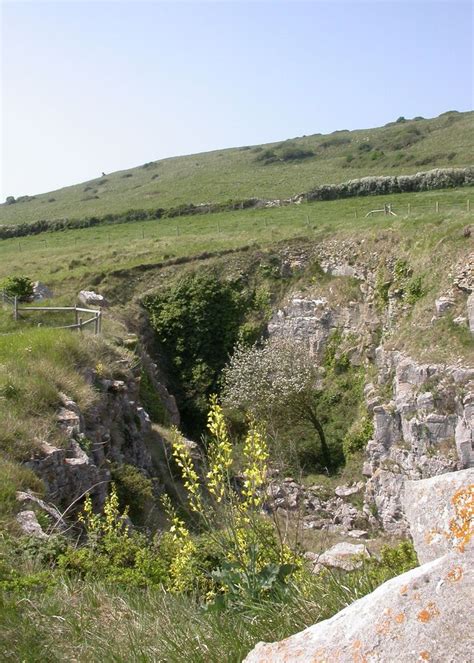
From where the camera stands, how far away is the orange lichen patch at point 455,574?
273cm

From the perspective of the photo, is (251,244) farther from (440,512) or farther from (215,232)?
(440,512)

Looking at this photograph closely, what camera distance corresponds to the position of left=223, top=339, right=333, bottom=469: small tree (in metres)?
23.9

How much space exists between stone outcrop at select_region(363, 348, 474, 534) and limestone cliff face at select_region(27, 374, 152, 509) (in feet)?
25.0

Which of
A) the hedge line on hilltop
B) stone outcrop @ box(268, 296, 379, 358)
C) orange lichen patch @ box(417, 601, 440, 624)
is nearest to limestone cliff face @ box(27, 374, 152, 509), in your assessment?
orange lichen patch @ box(417, 601, 440, 624)

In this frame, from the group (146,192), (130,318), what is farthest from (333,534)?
(146,192)

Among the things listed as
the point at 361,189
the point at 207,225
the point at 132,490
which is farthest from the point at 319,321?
the point at 361,189

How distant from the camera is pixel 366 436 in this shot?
71.9 feet

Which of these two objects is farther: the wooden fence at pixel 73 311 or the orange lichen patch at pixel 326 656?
the wooden fence at pixel 73 311

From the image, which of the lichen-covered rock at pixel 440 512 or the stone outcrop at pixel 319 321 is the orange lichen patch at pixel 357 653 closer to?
the lichen-covered rock at pixel 440 512

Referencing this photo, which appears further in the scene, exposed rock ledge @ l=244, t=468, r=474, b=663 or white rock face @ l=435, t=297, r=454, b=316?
white rock face @ l=435, t=297, r=454, b=316

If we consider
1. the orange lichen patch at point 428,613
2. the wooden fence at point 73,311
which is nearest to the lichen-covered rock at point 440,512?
the orange lichen patch at point 428,613

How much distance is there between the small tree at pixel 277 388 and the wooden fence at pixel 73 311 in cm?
589

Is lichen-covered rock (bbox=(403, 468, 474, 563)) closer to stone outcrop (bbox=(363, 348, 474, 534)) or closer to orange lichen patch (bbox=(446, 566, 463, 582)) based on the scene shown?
orange lichen patch (bbox=(446, 566, 463, 582))

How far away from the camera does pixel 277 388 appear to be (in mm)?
24203
